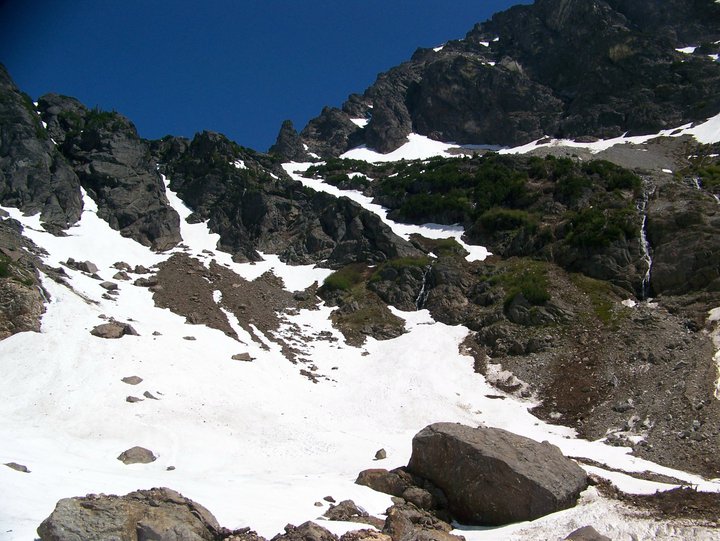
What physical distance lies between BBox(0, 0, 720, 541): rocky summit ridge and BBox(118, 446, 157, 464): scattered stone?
141 millimetres

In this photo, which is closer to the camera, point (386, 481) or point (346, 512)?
point (346, 512)

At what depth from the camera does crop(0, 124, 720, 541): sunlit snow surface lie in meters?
15.0

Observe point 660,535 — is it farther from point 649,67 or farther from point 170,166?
point 649,67

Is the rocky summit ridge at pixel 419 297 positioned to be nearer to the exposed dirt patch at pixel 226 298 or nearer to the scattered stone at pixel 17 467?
the scattered stone at pixel 17 467

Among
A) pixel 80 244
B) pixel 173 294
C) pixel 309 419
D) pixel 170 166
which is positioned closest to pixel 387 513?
pixel 309 419

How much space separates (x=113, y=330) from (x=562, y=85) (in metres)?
123

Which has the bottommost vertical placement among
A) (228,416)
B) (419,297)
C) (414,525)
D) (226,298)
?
(414,525)

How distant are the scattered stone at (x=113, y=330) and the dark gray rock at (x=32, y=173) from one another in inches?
962

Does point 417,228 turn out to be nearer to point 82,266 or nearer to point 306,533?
point 82,266

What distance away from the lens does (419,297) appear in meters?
48.4

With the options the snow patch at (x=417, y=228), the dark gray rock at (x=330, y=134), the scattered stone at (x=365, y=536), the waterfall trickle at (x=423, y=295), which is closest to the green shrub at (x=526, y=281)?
the waterfall trickle at (x=423, y=295)

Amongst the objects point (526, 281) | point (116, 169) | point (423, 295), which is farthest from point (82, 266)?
point (526, 281)

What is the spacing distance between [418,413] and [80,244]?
3728cm

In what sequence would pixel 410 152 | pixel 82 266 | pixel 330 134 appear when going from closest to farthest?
1. pixel 82 266
2. pixel 410 152
3. pixel 330 134
